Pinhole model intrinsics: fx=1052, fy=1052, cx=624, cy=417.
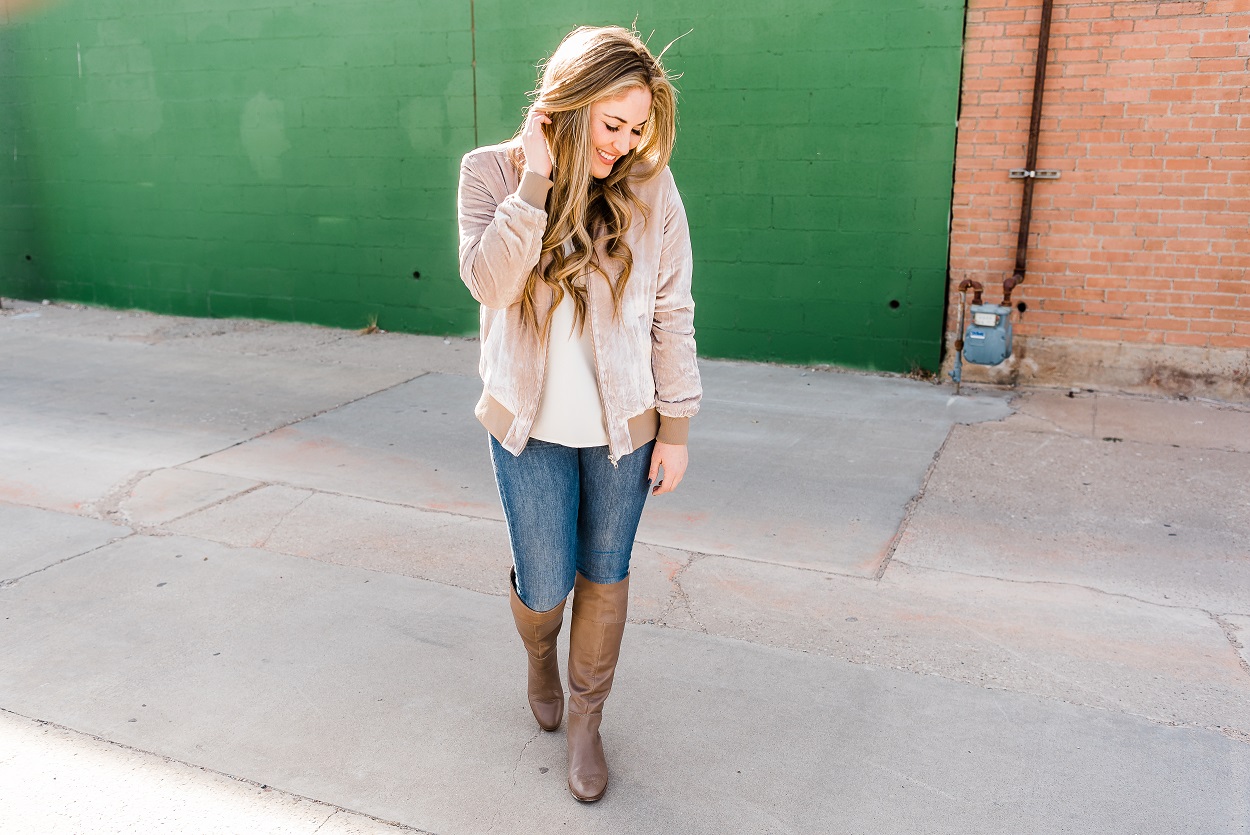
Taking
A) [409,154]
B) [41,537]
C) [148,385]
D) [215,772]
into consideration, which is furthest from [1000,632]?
[409,154]

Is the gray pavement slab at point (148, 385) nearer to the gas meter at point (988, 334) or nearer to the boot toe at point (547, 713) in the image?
the boot toe at point (547, 713)

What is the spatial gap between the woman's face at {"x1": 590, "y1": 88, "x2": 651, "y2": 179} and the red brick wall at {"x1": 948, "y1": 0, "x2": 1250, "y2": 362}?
479 centimetres

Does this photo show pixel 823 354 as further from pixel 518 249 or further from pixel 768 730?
pixel 518 249

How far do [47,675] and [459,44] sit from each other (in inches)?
231

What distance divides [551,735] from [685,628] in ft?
2.60

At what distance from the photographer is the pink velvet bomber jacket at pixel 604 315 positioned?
2246mm

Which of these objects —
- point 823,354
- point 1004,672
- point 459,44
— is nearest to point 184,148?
point 459,44

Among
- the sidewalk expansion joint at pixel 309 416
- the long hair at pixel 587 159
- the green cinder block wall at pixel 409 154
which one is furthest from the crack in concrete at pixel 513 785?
the green cinder block wall at pixel 409 154

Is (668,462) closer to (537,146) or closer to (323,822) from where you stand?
(537,146)

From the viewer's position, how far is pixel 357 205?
8.47 m

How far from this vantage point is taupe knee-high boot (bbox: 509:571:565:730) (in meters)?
2.68

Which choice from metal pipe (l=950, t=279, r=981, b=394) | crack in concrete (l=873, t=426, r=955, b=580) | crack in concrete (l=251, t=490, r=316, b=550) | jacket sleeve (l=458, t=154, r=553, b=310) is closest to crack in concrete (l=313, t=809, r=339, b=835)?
jacket sleeve (l=458, t=154, r=553, b=310)

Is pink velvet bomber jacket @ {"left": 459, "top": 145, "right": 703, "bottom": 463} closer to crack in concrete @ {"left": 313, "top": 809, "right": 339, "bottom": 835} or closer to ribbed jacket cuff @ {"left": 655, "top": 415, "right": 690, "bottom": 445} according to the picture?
ribbed jacket cuff @ {"left": 655, "top": 415, "right": 690, "bottom": 445}

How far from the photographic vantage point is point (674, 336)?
8.34 ft
